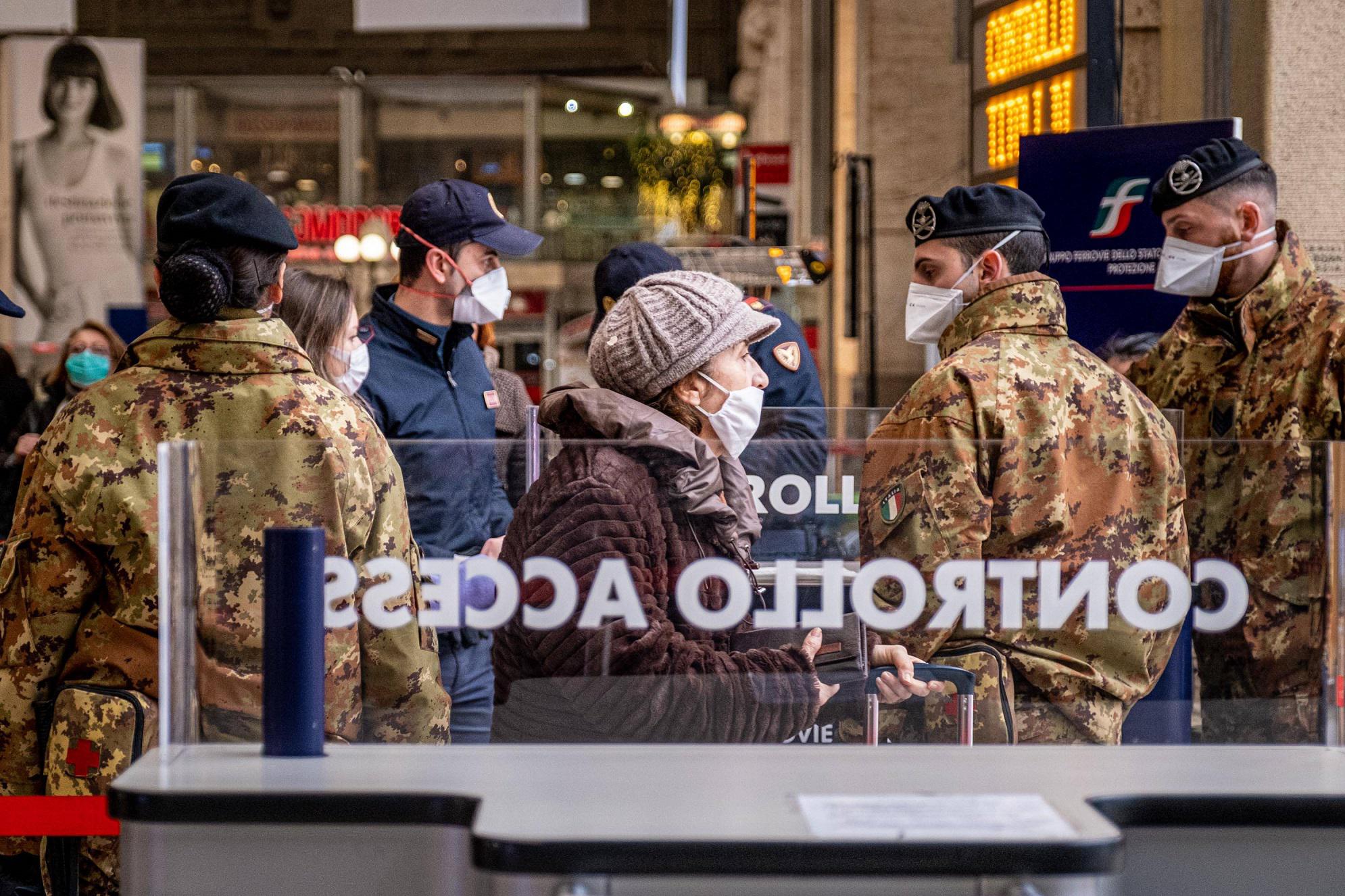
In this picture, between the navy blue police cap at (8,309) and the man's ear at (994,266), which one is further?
the navy blue police cap at (8,309)

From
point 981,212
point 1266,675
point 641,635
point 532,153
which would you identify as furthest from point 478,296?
point 532,153

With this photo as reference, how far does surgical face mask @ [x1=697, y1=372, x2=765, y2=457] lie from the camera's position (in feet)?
8.48

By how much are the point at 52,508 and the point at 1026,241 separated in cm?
204

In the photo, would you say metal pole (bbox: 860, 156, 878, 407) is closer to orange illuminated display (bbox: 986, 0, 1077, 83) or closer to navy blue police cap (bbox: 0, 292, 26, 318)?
orange illuminated display (bbox: 986, 0, 1077, 83)

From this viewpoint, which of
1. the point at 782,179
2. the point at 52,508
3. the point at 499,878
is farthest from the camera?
the point at 782,179

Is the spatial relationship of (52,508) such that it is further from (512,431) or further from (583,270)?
(583,270)

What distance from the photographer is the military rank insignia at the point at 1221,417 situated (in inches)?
154

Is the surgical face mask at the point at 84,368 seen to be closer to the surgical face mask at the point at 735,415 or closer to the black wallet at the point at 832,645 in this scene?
the surgical face mask at the point at 735,415

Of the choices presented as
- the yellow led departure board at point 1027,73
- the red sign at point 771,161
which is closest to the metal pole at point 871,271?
the red sign at point 771,161

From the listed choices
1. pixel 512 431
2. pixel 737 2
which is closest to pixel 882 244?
pixel 512 431

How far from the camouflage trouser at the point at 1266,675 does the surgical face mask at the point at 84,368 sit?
20.1 feet

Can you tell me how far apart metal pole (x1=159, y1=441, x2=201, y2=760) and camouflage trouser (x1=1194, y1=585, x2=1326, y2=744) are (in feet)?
4.51

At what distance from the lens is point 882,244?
1327 centimetres

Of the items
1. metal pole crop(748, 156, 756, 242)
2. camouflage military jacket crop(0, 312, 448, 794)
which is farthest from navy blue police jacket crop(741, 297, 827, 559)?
metal pole crop(748, 156, 756, 242)
